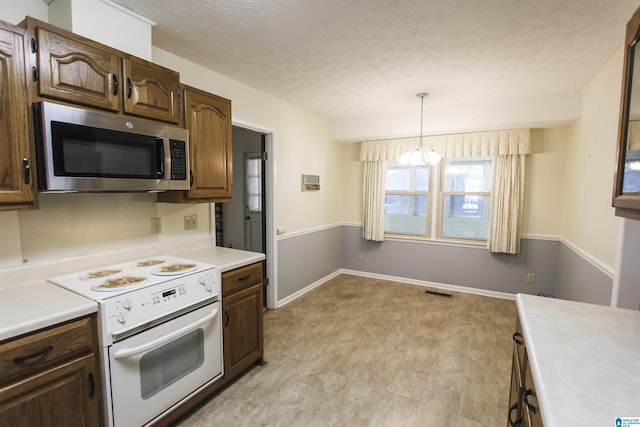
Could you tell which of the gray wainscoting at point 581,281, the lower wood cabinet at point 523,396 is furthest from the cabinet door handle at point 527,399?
the gray wainscoting at point 581,281

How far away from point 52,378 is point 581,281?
3794mm

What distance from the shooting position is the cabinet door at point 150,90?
1.72 m

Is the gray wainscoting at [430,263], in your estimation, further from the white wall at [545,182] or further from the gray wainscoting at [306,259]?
the white wall at [545,182]

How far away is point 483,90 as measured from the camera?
3184 mm

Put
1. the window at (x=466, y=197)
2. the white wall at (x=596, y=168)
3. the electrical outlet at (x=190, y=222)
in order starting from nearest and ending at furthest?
1. the white wall at (x=596, y=168)
2. the electrical outlet at (x=190, y=222)
3. the window at (x=466, y=197)

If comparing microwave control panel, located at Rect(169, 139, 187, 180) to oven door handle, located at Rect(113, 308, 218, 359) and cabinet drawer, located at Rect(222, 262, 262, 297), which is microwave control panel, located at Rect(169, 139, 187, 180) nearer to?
cabinet drawer, located at Rect(222, 262, 262, 297)

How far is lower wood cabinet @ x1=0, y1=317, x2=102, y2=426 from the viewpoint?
1159 mm

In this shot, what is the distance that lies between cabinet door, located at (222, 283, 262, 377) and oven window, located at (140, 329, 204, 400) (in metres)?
0.22

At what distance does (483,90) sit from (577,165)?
1.23 m

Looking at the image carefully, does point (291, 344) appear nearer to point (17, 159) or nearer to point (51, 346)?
point (51, 346)

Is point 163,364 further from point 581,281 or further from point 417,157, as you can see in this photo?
point 581,281

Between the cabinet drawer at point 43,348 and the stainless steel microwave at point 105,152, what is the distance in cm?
65

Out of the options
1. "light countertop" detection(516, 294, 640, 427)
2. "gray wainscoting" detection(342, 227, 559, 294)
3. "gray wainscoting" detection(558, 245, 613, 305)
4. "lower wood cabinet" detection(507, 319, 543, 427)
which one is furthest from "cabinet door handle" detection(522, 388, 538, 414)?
"gray wainscoting" detection(342, 227, 559, 294)

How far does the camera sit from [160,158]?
1862 millimetres
